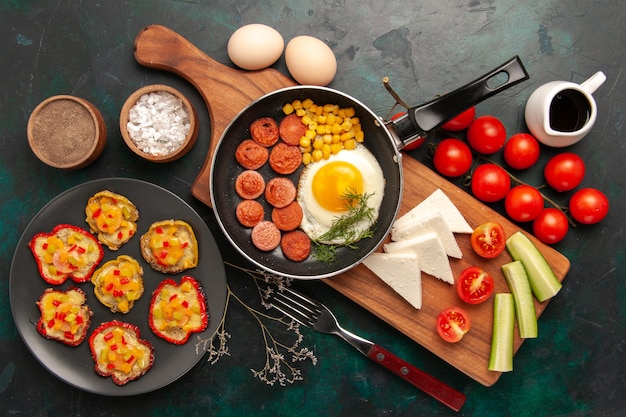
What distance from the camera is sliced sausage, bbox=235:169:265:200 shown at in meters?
3.53

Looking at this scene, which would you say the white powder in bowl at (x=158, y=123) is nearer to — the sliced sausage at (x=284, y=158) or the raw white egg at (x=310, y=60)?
the sliced sausage at (x=284, y=158)

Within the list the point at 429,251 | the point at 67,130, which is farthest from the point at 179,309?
the point at 429,251

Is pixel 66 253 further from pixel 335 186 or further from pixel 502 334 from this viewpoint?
pixel 502 334

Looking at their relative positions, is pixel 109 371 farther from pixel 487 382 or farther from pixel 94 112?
pixel 487 382

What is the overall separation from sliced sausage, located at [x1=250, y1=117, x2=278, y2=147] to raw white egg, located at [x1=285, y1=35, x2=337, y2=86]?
336mm

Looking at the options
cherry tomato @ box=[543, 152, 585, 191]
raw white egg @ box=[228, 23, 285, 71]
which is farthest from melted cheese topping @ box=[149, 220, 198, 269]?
cherry tomato @ box=[543, 152, 585, 191]

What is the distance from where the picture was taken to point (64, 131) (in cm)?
338

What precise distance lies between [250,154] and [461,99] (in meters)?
1.36

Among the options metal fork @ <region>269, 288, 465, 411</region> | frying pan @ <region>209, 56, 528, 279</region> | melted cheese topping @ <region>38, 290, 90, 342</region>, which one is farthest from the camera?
metal fork @ <region>269, 288, 465, 411</region>

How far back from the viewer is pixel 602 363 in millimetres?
3818

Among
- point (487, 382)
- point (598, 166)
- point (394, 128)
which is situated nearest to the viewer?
point (394, 128)

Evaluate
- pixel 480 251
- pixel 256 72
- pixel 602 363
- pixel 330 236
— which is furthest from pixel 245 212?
pixel 602 363

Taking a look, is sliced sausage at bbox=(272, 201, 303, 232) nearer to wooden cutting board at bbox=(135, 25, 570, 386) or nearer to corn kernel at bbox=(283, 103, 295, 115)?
wooden cutting board at bbox=(135, 25, 570, 386)

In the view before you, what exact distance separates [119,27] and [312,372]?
272cm
